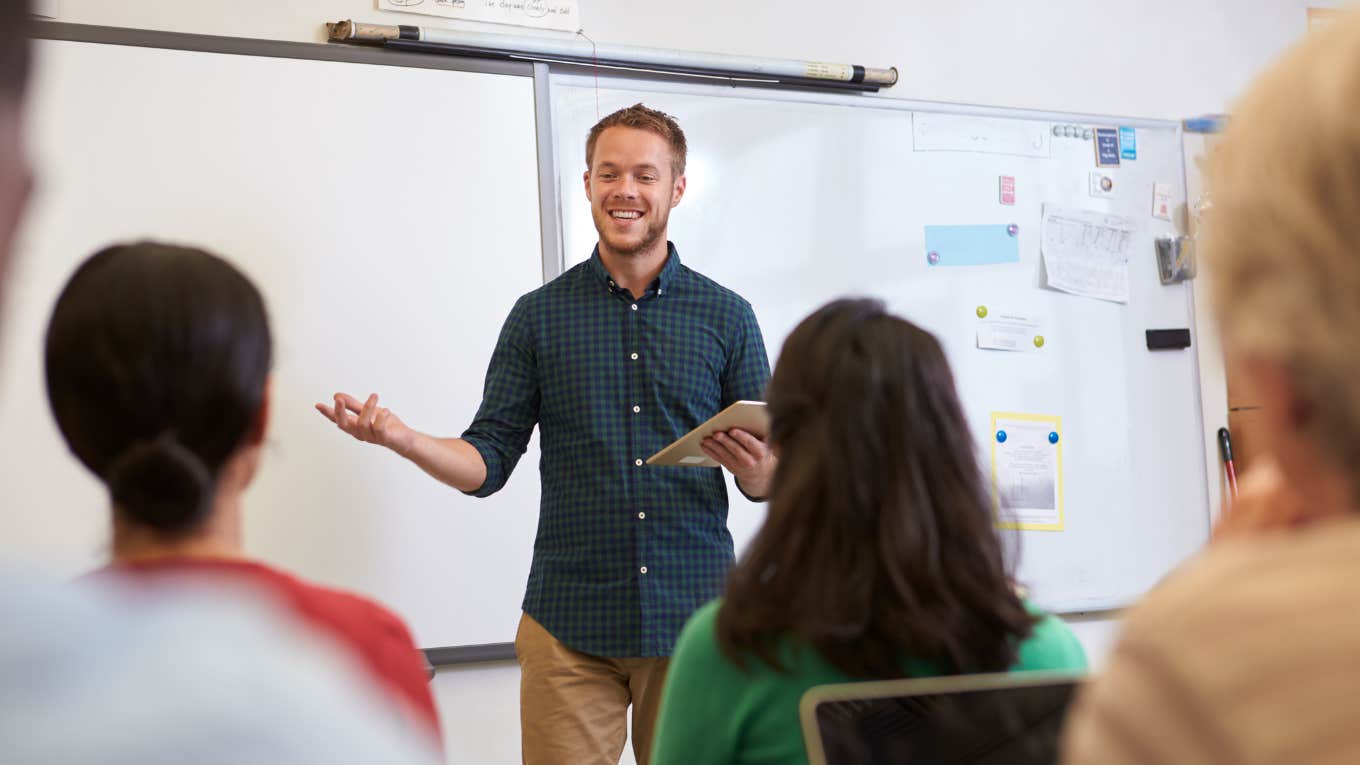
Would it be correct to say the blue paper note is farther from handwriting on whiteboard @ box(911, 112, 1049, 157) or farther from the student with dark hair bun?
the student with dark hair bun

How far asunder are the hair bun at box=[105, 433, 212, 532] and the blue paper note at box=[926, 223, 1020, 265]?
2.98 meters

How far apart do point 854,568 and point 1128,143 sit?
312cm

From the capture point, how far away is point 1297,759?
512mm

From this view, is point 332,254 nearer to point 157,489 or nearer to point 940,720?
point 157,489

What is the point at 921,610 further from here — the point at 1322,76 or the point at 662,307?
the point at 662,307

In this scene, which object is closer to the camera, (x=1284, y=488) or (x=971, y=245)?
(x=1284, y=488)

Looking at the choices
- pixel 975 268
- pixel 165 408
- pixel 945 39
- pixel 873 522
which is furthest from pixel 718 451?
pixel 945 39

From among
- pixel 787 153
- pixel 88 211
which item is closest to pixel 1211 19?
pixel 787 153

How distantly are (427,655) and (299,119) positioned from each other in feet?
4.11

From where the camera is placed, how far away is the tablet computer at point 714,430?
2.13 m

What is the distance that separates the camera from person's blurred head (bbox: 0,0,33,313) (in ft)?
1.26

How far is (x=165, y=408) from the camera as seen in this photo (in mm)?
895

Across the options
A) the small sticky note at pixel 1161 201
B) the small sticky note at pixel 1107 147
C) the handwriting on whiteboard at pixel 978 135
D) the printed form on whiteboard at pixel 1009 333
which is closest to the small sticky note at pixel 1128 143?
the small sticky note at pixel 1107 147

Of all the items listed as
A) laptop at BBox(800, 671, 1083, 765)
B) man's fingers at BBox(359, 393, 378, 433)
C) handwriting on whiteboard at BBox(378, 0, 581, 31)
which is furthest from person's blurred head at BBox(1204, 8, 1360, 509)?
handwriting on whiteboard at BBox(378, 0, 581, 31)
